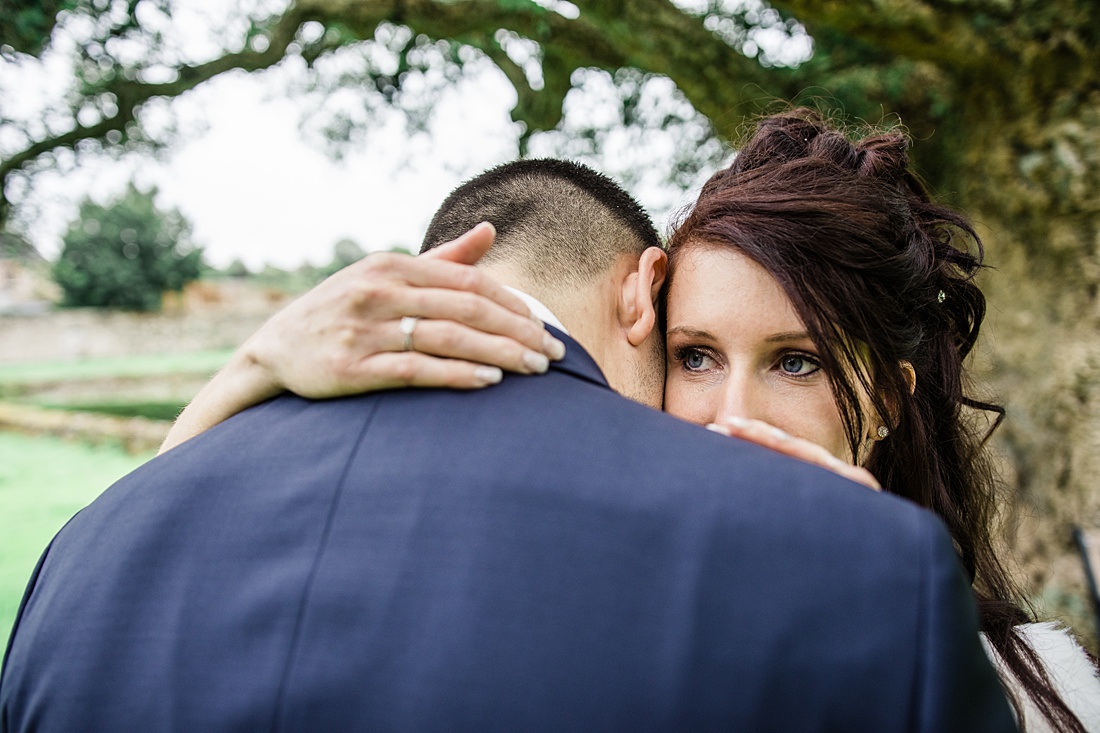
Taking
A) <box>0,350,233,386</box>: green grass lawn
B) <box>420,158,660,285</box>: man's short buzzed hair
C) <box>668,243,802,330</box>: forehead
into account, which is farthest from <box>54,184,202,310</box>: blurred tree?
<box>668,243,802,330</box>: forehead

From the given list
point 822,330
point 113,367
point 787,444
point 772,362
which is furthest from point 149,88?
point 113,367

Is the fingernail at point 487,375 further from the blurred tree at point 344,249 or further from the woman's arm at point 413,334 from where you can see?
the blurred tree at point 344,249

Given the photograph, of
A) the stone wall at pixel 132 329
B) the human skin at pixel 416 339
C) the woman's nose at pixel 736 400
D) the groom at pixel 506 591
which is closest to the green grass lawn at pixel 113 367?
the stone wall at pixel 132 329

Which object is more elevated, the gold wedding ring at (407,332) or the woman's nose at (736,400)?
the woman's nose at (736,400)

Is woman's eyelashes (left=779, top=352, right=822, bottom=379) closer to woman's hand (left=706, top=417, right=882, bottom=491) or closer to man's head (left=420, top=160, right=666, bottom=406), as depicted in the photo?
man's head (left=420, top=160, right=666, bottom=406)

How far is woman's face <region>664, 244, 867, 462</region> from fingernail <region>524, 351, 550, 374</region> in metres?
0.91

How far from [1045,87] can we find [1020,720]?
15.3 feet

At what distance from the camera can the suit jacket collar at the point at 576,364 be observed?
4.71 ft

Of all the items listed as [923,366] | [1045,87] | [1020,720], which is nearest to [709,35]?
[1045,87]

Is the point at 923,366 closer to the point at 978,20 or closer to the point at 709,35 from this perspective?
the point at 978,20

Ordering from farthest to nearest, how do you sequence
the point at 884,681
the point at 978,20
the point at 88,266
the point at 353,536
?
the point at 88,266 → the point at 978,20 → the point at 353,536 → the point at 884,681

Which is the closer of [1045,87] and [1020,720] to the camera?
[1020,720]

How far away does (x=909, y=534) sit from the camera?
3.65 feet

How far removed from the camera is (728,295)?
2.22m
